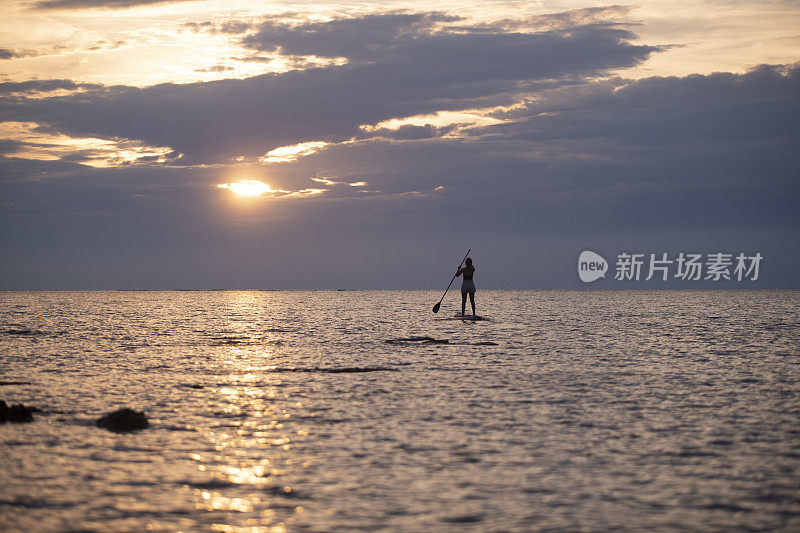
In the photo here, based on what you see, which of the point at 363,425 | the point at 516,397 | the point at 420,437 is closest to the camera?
the point at 420,437

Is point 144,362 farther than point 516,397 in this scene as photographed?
Yes

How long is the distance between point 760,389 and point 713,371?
172 inches

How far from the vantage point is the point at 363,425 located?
15.6 meters

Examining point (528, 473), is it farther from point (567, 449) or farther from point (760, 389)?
point (760, 389)

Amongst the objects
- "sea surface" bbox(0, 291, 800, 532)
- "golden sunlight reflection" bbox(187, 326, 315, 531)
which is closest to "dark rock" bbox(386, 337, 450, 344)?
"sea surface" bbox(0, 291, 800, 532)

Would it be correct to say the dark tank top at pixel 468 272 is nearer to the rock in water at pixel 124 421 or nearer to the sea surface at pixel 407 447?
the sea surface at pixel 407 447

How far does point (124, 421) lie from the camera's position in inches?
591

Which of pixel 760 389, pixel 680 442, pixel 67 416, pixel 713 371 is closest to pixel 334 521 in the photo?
Answer: pixel 680 442

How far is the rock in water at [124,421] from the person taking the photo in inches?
590

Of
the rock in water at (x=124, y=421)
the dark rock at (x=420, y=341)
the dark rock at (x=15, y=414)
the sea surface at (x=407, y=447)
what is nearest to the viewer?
the sea surface at (x=407, y=447)

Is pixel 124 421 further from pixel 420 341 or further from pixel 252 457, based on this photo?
pixel 420 341

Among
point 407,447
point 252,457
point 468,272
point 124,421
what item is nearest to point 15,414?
point 124,421

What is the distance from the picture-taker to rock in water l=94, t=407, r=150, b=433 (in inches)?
590

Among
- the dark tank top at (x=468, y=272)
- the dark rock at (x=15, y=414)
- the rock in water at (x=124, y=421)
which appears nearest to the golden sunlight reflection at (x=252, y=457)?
the rock in water at (x=124, y=421)
